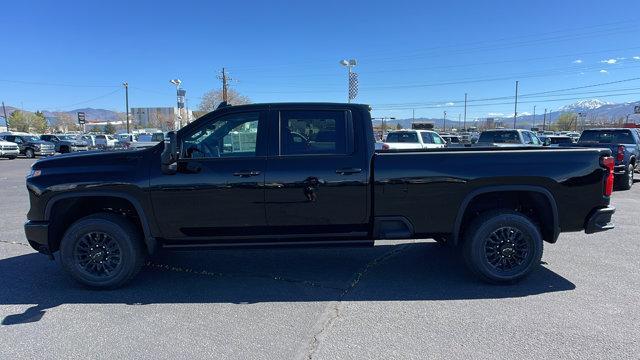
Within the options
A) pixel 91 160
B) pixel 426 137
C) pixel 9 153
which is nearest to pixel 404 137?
pixel 426 137

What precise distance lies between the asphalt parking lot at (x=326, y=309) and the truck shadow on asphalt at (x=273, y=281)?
0.07 ft

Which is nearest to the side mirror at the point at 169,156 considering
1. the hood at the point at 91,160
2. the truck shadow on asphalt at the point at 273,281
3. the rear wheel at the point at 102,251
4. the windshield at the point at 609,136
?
the hood at the point at 91,160

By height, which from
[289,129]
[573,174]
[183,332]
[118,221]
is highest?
[289,129]

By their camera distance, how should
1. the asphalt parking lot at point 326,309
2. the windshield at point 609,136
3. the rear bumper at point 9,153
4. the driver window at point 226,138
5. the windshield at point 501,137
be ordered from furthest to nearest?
the rear bumper at point 9,153
the windshield at point 501,137
the windshield at point 609,136
the driver window at point 226,138
the asphalt parking lot at point 326,309

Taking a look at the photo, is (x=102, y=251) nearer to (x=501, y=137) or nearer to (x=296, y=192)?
(x=296, y=192)

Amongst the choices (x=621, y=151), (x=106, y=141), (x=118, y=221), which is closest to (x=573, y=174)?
(x=118, y=221)

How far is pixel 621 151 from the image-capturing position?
10.7 meters

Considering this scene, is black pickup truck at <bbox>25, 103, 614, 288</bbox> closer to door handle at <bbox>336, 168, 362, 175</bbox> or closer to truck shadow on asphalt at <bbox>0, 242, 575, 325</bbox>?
door handle at <bbox>336, 168, 362, 175</bbox>

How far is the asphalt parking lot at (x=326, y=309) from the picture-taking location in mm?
3404

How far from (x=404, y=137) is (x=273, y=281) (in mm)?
14956

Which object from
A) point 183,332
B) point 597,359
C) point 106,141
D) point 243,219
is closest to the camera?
point 597,359

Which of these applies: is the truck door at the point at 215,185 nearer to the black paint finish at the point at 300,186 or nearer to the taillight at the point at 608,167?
the black paint finish at the point at 300,186

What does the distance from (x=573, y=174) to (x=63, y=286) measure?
224 inches

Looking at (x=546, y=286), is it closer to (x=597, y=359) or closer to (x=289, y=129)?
(x=597, y=359)
